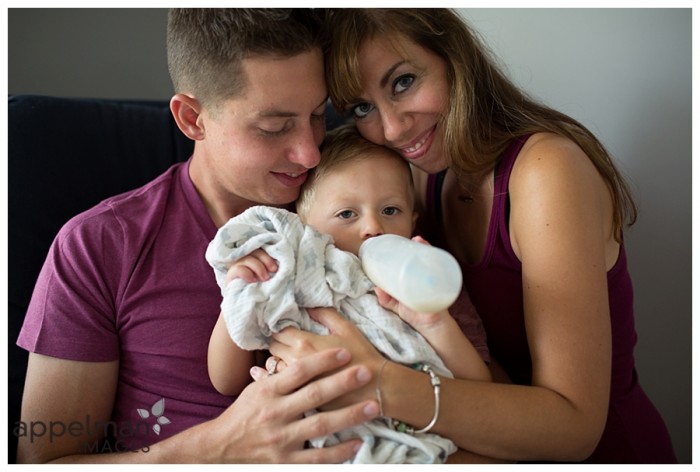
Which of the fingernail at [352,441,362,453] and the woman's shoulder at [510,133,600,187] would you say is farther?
the woman's shoulder at [510,133,600,187]

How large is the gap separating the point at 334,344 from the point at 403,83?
22.7 inches

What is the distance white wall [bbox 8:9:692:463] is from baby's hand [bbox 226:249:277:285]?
96cm

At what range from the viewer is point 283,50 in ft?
4.41

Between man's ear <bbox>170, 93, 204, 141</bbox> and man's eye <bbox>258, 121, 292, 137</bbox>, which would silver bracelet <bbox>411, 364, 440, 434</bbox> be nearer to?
man's eye <bbox>258, 121, 292, 137</bbox>

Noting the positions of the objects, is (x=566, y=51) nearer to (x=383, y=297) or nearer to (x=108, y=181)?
(x=383, y=297)

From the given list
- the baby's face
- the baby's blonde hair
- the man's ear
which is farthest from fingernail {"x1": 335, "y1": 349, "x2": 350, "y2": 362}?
the man's ear

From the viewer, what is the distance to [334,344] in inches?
47.2

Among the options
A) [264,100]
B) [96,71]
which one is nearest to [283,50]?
[264,100]

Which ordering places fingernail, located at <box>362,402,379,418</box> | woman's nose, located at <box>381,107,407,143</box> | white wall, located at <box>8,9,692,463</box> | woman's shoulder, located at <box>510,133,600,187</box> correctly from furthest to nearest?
white wall, located at <box>8,9,692,463</box> → woman's nose, located at <box>381,107,407,143</box> → woman's shoulder, located at <box>510,133,600,187</box> → fingernail, located at <box>362,402,379,418</box>

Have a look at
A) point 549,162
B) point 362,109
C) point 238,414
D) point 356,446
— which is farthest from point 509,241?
point 238,414

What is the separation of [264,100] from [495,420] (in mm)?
743

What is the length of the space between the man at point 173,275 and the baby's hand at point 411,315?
0.28 meters

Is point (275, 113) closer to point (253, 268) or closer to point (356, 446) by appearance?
point (253, 268)

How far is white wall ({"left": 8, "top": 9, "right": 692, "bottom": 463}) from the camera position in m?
1.73
